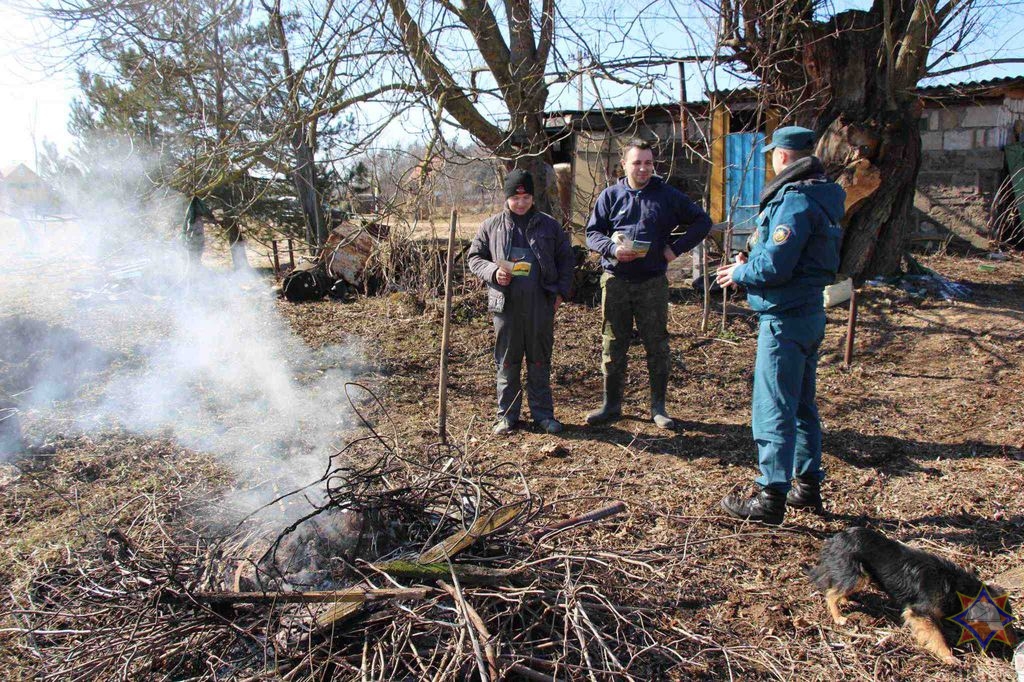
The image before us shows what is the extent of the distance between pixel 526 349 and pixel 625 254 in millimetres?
1015

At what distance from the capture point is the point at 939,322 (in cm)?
739

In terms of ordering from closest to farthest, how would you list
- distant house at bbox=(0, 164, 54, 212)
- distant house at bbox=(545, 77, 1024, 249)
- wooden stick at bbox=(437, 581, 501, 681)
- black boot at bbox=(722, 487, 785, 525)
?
1. wooden stick at bbox=(437, 581, 501, 681)
2. black boot at bbox=(722, 487, 785, 525)
3. distant house at bbox=(545, 77, 1024, 249)
4. distant house at bbox=(0, 164, 54, 212)

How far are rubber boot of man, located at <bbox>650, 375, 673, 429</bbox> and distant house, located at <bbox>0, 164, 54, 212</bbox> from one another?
1544 cm

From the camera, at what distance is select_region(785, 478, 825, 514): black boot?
3656 mm

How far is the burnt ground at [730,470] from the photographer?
2.84m

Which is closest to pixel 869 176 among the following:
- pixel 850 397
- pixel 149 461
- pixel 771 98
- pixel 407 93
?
pixel 771 98

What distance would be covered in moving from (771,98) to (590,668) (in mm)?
7177

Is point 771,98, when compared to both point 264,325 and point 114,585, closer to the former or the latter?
point 264,325

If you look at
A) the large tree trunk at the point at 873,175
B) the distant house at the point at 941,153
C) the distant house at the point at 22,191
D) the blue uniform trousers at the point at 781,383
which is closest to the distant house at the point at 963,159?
the distant house at the point at 941,153

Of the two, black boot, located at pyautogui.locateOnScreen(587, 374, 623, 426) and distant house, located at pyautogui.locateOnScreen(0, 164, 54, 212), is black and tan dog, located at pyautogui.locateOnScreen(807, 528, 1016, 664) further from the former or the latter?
distant house, located at pyautogui.locateOnScreen(0, 164, 54, 212)

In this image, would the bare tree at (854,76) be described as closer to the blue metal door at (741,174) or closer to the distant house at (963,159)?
the blue metal door at (741,174)

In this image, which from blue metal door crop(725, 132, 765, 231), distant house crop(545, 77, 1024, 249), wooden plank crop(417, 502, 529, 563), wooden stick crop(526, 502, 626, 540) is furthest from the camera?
blue metal door crop(725, 132, 765, 231)

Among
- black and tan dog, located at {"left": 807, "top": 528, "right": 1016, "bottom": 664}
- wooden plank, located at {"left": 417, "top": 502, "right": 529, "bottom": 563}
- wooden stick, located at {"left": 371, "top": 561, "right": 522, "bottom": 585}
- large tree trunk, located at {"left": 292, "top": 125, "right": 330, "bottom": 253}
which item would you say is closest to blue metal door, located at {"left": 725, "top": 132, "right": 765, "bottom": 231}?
large tree trunk, located at {"left": 292, "top": 125, "right": 330, "bottom": 253}

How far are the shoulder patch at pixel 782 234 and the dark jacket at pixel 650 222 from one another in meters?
1.31
